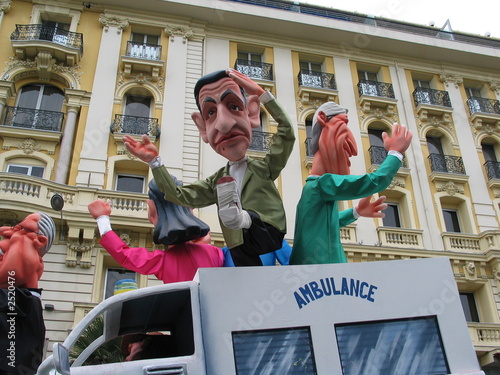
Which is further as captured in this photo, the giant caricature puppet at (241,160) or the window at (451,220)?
the window at (451,220)

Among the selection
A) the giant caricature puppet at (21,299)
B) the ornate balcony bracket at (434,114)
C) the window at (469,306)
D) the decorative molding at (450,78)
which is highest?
the decorative molding at (450,78)

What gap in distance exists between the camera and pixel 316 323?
126 inches

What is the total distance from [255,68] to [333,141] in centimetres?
1285

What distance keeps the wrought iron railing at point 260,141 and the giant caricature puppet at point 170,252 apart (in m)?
10.5

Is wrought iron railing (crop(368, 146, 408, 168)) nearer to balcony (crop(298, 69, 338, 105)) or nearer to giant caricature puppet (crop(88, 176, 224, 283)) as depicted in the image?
balcony (crop(298, 69, 338, 105))

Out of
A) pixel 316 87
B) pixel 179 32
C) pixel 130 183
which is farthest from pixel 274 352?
pixel 179 32

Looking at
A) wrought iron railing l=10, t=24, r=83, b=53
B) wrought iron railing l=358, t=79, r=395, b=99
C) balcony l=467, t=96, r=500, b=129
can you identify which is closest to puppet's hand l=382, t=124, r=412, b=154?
wrought iron railing l=10, t=24, r=83, b=53

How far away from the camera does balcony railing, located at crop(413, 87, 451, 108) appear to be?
17922mm

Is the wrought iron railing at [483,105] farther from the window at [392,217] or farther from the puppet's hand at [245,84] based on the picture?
the puppet's hand at [245,84]

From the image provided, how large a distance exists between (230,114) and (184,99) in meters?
11.4

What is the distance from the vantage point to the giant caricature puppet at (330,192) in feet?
13.4

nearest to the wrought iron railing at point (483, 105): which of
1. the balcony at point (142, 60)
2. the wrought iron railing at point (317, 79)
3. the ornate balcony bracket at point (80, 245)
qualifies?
the wrought iron railing at point (317, 79)

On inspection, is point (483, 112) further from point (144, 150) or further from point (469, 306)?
point (144, 150)

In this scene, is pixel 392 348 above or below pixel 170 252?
below
